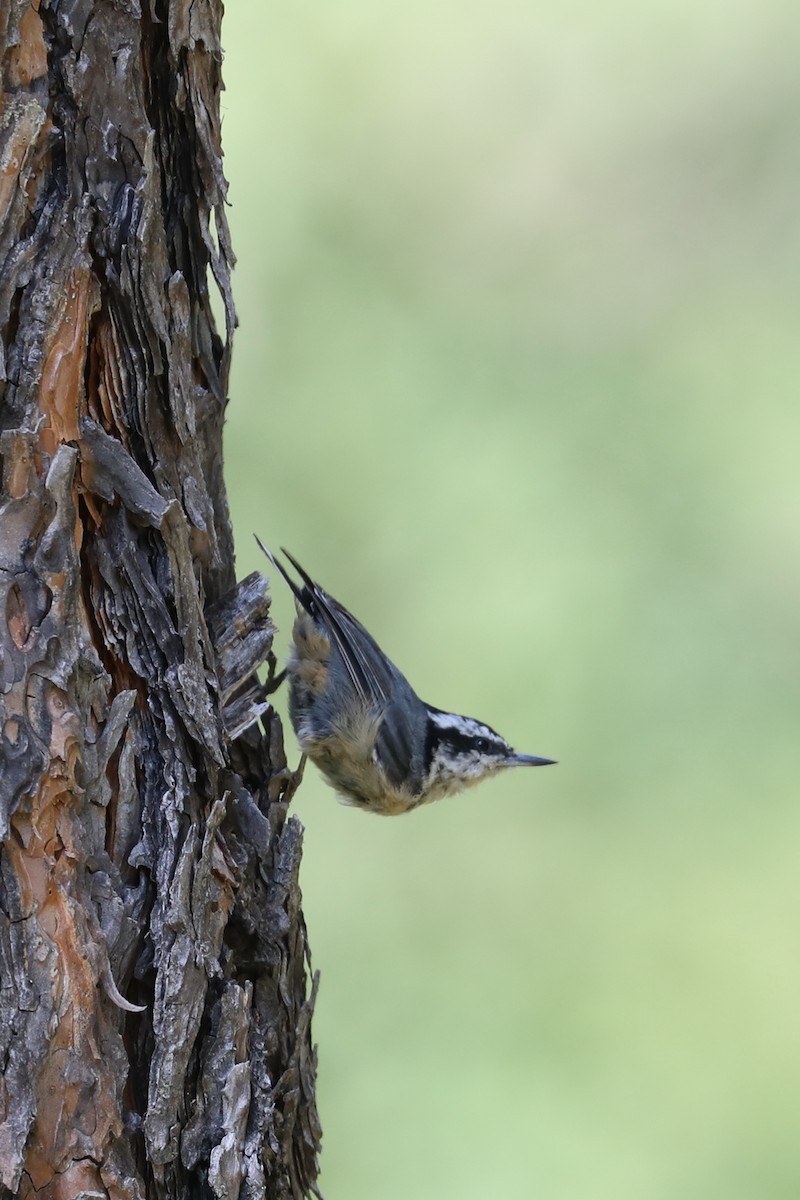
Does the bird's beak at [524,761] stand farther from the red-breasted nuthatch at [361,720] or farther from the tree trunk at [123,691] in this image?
the tree trunk at [123,691]

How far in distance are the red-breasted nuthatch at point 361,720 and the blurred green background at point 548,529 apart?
3.68ft

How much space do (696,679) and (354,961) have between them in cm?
191

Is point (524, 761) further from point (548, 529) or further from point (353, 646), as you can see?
point (548, 529)

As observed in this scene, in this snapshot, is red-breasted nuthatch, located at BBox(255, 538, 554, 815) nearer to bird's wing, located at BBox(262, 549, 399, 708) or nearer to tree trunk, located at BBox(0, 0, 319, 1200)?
bird's wing, located at BBox(262, 549, 399, 708)

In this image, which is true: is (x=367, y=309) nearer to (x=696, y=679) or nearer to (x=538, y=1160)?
(x=696, y=679)

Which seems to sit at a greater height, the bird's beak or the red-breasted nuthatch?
the bird's beak

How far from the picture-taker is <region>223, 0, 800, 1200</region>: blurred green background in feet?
15.3

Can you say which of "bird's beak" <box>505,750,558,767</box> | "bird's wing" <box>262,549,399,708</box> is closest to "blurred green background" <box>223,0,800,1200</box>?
"bird's beak" <box>505,750,558,767</box>

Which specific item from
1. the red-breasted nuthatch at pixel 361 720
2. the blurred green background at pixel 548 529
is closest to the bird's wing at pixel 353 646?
Answer: the red-breasted nuthatch at pixel 361 720

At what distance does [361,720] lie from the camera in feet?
11.8

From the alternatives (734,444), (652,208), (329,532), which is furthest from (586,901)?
(652,208)

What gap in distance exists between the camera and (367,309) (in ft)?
18.7

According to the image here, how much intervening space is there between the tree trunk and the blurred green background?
279cm

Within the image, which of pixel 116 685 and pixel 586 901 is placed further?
pixel 586 901
